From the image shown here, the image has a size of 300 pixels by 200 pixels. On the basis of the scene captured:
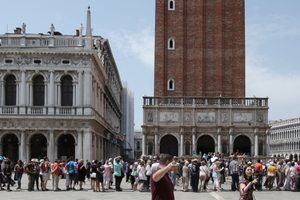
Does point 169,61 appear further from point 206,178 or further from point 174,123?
point 206,178

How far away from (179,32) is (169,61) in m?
3.35

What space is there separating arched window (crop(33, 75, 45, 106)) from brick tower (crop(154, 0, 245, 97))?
1496cm

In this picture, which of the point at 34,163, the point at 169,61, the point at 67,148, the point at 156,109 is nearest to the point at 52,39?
the point at 67,148

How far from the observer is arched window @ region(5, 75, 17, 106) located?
125 ft

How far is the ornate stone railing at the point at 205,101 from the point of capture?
44375 millimetres

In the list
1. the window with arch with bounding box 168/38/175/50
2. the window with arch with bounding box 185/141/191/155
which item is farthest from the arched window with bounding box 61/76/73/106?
the window with arch with bounding box 168/38/175/50

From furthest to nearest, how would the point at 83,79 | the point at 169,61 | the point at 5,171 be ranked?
the point at 169,61
the point at 83,79
the point at 5,171

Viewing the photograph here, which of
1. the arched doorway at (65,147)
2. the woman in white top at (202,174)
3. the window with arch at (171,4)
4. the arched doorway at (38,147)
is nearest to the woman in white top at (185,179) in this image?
the woman in white top at (202,174)

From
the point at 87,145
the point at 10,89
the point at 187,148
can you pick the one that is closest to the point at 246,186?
the point at 87,145

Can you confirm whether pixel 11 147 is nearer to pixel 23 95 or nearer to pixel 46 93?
pixel 23 95

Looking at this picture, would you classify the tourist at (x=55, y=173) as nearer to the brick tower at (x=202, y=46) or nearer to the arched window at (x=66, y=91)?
the arched window at (x=66, y=91)

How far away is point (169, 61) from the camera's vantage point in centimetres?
4953

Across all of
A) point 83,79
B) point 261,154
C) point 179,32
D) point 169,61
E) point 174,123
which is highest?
point 179,32

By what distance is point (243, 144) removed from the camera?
44.2 metres
